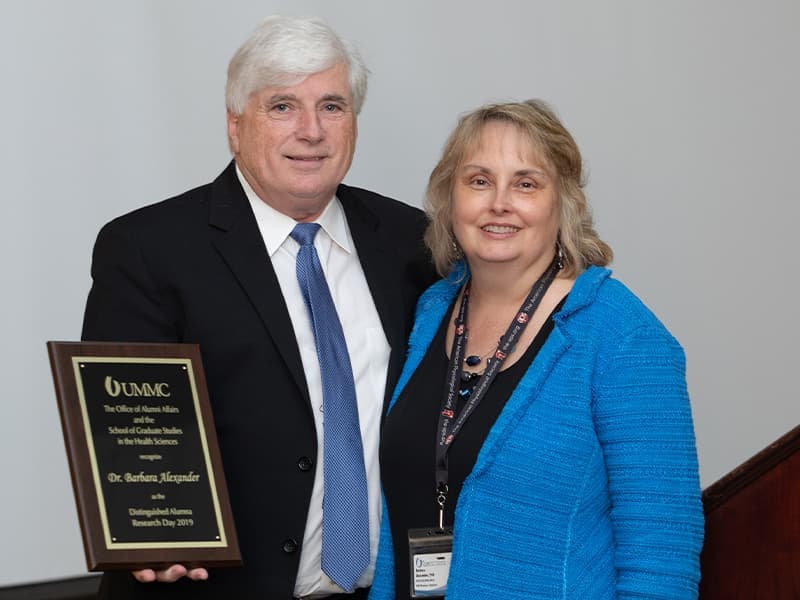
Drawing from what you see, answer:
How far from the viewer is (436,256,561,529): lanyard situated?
2504mm

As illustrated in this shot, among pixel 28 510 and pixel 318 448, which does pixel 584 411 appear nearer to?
pixel 318 448

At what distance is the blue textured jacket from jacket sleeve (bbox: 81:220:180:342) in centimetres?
68

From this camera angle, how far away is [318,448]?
2.60m

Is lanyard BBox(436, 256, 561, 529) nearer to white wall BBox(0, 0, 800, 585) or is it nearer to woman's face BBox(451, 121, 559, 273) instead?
woman's face BBox(451, 121, 559, 273)

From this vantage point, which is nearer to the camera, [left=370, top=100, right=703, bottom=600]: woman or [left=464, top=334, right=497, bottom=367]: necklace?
[left=370, top=100, right=703, bottom=600]: woman

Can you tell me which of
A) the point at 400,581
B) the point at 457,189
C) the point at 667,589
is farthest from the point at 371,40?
the point at 667,589

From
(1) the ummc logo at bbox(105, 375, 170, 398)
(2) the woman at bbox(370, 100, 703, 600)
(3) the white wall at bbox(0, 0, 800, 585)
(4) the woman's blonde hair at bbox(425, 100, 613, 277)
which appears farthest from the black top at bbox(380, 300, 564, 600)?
(3) the white wall at bbox(0, 0, 800, 585)

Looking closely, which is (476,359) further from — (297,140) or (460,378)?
(297,140)

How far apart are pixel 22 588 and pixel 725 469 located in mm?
2203

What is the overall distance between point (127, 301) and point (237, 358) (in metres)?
0.24

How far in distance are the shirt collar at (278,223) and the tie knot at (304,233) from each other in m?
0.01

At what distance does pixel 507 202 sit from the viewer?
2.54 metres

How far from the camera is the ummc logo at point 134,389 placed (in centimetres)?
234

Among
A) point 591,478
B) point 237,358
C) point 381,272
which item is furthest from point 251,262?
point 591,478
